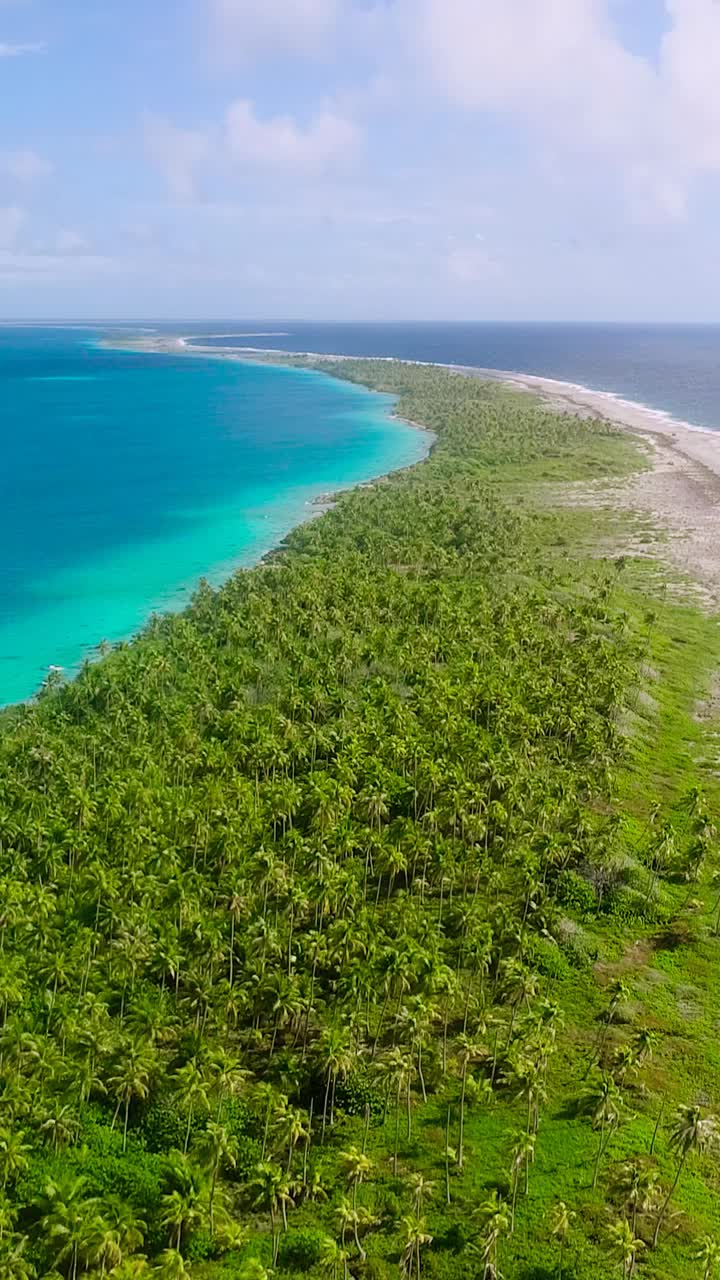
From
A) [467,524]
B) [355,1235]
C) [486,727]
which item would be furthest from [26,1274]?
[467,524]

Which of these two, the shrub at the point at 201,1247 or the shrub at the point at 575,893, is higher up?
the shrub at the point at 575,893

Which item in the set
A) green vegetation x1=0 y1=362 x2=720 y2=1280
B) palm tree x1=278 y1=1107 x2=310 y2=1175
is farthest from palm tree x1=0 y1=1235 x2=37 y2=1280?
palm tree x1=278 y1=1107 x2=310 y2=1175

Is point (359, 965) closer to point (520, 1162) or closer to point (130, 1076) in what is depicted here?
point (520, 1162)

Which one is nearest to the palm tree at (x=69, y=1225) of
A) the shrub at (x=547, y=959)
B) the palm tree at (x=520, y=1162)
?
the palm tree at (x=520, y=1162)

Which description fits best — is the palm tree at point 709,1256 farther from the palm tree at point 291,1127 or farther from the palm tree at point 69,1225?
the palm tree at point 69,1225

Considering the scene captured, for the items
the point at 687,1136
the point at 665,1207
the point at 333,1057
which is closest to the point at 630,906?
the point at 687,1136

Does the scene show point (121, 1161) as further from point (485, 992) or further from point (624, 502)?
point (624, 502)

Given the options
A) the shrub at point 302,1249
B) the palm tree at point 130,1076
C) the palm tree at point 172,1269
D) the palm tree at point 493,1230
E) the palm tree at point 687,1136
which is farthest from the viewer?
the palm tree at point 130,1076
